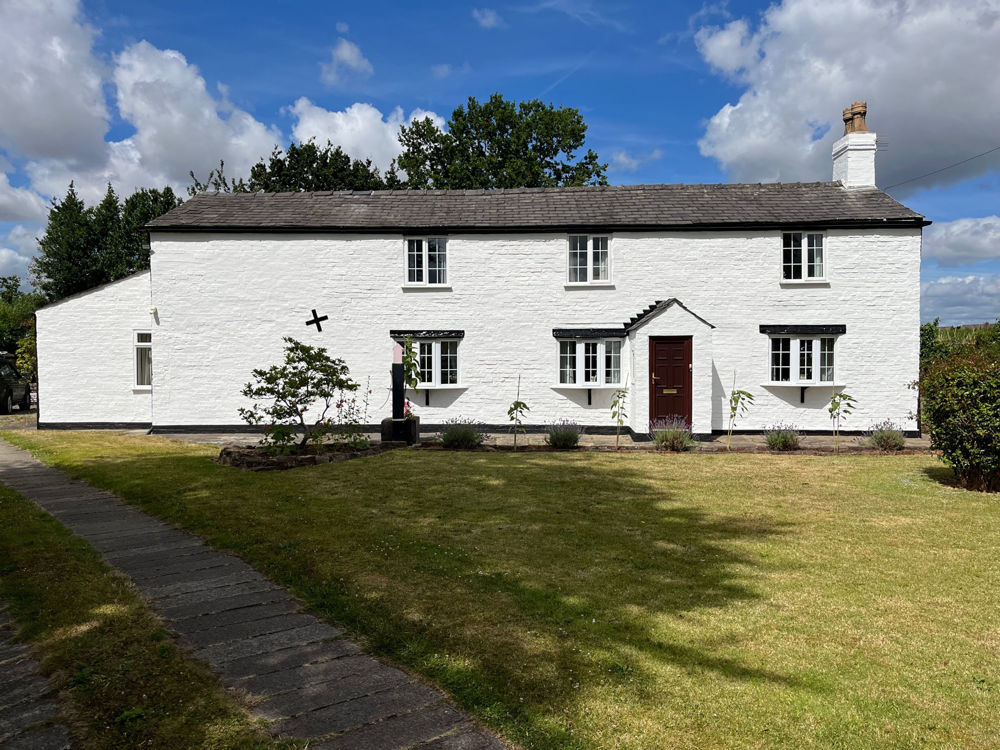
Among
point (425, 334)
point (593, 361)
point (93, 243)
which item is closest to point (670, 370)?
point (593, 361)

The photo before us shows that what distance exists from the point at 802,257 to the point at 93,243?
42.4 metres

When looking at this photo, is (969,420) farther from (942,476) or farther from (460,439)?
(460,439)

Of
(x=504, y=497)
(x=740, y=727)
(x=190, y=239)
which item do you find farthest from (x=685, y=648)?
(x=190, y=239)

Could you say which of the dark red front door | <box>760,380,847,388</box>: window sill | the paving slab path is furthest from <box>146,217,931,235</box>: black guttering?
the paving slab path

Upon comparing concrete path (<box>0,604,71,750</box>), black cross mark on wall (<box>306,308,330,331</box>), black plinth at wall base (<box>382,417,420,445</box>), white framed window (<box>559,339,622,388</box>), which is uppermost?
black cross mark on wall (<box>306,308,330,331</box>)

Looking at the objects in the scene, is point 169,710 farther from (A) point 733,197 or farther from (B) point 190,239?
(A) point 733,197

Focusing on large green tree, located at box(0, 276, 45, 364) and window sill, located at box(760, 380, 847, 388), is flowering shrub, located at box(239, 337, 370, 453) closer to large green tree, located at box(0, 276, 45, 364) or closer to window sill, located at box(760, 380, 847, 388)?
window sill, located at box(760, 380, 847, 388)

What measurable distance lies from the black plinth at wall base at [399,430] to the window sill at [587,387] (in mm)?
5104

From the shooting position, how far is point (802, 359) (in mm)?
18406

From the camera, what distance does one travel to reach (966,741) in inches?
138

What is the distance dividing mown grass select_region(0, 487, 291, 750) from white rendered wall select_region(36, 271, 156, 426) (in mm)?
15149

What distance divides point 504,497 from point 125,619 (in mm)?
5602

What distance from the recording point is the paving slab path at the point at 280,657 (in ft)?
11.4

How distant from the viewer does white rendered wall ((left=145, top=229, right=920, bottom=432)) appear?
18.6 m
